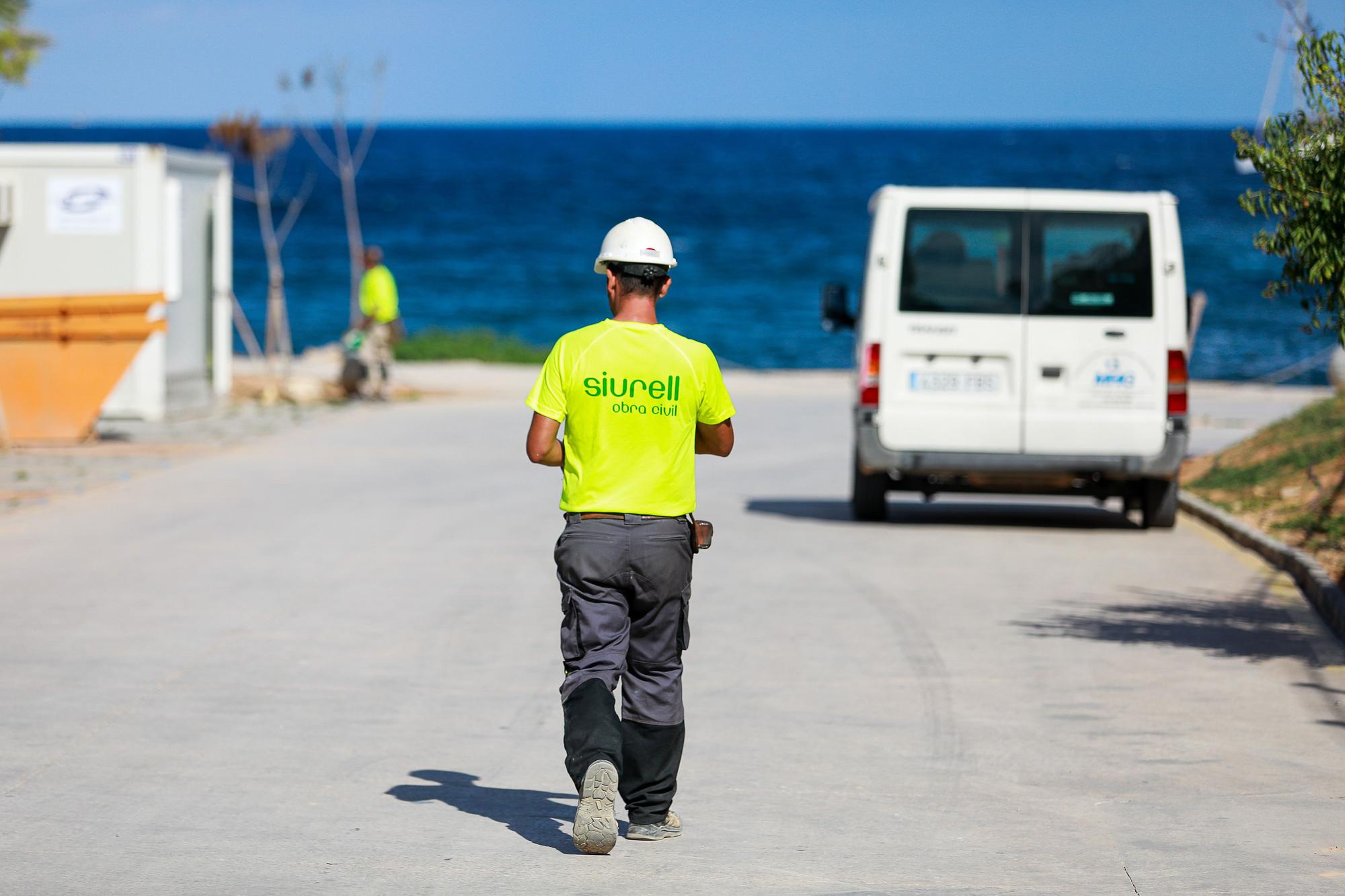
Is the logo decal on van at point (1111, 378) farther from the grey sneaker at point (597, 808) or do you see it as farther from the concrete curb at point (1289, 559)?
the grey sneaker at point (597, 808)

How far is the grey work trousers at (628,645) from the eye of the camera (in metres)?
5.66

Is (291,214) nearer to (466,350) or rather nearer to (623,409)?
(466,350)

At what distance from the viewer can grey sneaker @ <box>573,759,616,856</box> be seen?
18.1ft

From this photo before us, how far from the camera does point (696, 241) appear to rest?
239ft

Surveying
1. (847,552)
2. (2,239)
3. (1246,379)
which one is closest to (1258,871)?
(847,552)

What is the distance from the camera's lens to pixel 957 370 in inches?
545

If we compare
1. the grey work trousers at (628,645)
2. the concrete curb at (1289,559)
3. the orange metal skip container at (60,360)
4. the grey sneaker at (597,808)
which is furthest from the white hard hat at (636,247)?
the orange metal skip container at (60,360)

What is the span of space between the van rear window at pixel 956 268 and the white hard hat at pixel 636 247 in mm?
8226

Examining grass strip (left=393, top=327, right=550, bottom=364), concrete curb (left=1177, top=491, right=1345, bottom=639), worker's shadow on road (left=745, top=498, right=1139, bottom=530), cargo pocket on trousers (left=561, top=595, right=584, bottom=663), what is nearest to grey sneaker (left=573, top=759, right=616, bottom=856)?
cargo pocket on trousers (left=561, top=595, right=584, bottom=663)

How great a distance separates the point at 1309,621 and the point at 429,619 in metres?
4.52

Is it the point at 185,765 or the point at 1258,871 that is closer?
the point at 1258,871

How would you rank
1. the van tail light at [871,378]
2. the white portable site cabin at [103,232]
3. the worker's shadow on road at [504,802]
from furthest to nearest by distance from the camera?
the white portable site cabin at [103,232]
the van tail light at [871,378]
the worker's shadow on road at [504,802]

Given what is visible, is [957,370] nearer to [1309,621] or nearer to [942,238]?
[942,238]

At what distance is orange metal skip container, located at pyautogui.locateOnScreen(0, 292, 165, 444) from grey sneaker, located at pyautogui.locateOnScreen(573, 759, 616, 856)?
42.7 feet
